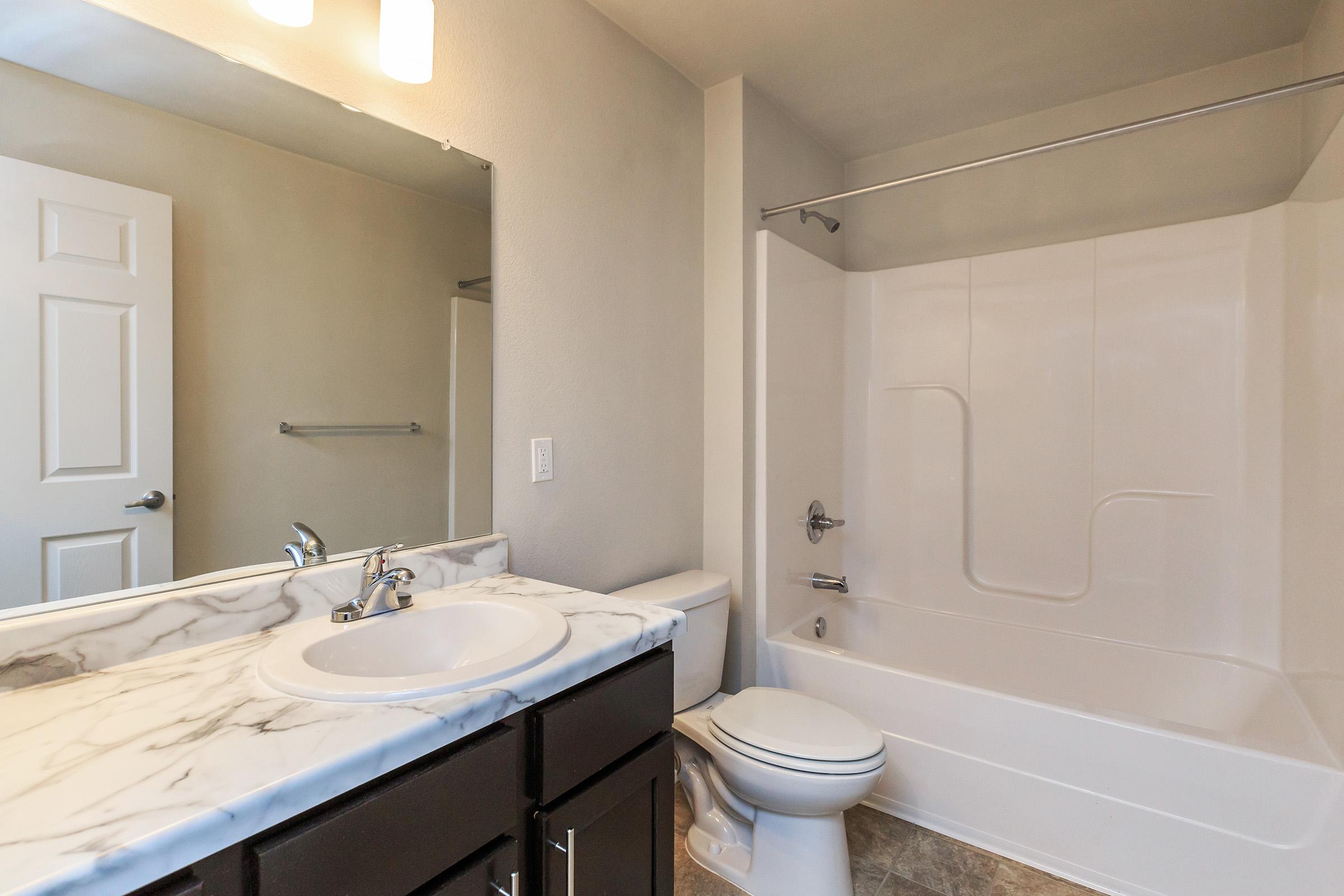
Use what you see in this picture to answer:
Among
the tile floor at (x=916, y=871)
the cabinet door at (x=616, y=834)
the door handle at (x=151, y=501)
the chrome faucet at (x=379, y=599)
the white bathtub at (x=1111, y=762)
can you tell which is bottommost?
the tile floor at (x=916, y=871)

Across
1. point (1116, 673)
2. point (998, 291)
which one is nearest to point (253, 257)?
point (998, 291)

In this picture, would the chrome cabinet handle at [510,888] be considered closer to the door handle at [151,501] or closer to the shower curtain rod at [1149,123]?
the door handle at [151,501]

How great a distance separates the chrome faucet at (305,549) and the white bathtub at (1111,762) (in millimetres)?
1479

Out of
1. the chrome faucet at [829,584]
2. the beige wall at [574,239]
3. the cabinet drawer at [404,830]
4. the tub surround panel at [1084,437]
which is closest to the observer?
the cabinet drawer at [404,830]

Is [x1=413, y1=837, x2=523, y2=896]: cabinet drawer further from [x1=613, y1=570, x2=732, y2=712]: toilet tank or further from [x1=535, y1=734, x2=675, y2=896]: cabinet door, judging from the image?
[x1=613, y1=570, x2=732, y2=712]: toilet tank

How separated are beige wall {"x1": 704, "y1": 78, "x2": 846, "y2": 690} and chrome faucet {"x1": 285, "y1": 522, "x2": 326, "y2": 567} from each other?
1.33 metres

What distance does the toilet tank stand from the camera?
184cm

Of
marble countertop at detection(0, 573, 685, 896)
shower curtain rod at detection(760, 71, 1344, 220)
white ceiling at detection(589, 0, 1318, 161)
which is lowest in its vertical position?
marble countertop at detection(0, 573, 685, 896)

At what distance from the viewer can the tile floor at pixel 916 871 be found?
162 centimetres

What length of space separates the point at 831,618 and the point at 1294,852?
140 cm

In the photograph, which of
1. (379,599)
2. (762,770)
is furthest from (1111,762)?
(379,599)

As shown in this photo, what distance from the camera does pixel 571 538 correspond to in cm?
175

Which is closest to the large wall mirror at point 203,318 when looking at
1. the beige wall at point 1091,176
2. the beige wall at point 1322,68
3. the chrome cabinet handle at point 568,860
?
the chrome cabinet handle at point 568,860

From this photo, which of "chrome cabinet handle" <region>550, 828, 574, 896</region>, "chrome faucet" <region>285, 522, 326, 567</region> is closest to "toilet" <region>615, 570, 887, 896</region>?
"chrome cabinet handle" <region>550, 828, 574, 896</region>
